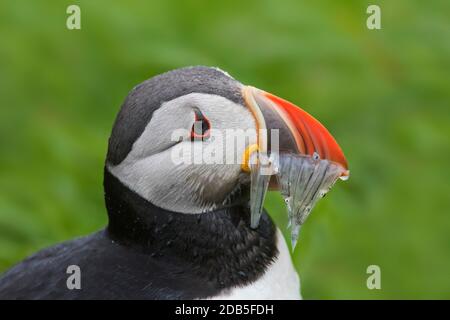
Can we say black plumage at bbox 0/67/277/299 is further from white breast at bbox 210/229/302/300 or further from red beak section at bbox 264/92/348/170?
red beak section at bbox 264/92/348/170

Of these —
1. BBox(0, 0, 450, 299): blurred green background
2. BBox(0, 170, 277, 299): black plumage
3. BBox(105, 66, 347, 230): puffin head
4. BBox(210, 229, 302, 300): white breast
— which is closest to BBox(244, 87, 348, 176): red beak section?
BBox(105, 66, 347, 230): puffin head

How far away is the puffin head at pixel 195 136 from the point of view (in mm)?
4055

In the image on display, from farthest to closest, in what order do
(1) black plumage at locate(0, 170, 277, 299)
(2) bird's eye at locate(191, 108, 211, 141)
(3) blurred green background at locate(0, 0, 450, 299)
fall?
1. (3) blurred green background at locate(0, 0, 450, 299)
2. (1) black plumage at locate(0, 170, 277, 299)
3. (2) bird's eye at locate(191, 108, 211, 141)

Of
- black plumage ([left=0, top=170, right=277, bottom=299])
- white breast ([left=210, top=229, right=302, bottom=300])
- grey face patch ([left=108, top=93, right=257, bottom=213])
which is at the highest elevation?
grey face patch ([left=108, top=93, right=257, bottom=213])

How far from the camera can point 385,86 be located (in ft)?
23.0

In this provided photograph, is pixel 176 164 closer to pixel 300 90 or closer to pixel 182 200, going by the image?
pixel 182 200

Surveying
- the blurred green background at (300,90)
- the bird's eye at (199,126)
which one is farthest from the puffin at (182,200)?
the blurred green background at (300,90)

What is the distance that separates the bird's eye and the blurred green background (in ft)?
7.06

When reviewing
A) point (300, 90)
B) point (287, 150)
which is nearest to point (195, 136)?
point (287, 150)

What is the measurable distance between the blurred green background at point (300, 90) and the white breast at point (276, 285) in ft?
5.46

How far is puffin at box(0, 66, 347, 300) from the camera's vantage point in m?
4.07

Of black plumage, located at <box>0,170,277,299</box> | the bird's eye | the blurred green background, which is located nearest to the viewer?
the bird's eye

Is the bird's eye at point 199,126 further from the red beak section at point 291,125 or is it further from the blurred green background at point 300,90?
the blurred green background at point 300,90

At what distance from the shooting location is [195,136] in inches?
160
